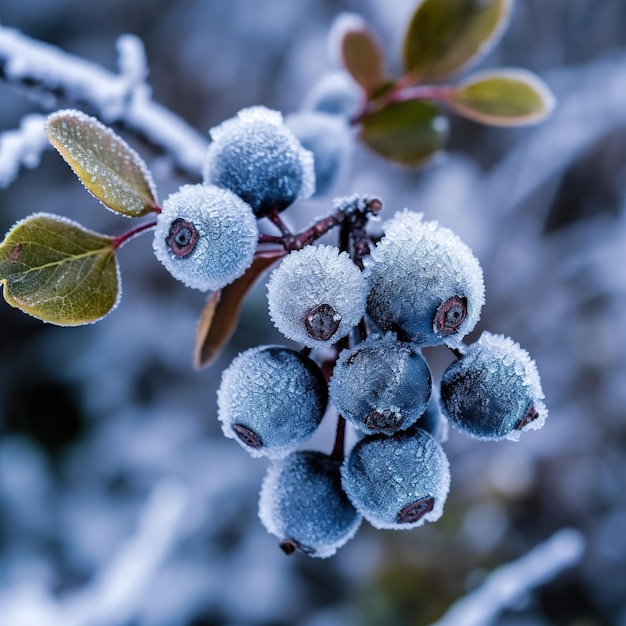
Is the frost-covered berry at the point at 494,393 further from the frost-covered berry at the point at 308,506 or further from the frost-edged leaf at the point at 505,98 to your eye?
the frost-edged leaf at the point at 505,98

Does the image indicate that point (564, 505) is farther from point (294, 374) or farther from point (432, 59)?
→ point (294, 374)

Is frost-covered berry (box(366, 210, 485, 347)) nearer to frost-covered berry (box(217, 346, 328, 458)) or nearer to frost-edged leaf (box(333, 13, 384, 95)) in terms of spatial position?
frost-covered berry (box(217, 346, 328, 458))

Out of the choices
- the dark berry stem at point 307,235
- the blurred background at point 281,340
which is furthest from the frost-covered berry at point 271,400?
the blurred background at point 281,340

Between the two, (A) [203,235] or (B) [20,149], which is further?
(B) [20,149]

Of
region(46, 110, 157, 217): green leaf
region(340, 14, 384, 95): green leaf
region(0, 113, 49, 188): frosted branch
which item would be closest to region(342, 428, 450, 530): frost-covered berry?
region(46, 110, 157, 217): green leaf

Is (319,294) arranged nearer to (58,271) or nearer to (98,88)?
(58,271)

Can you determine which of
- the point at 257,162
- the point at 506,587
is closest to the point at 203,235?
the point at 257,162

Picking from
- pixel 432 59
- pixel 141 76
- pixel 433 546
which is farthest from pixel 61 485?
pixel 432 59
